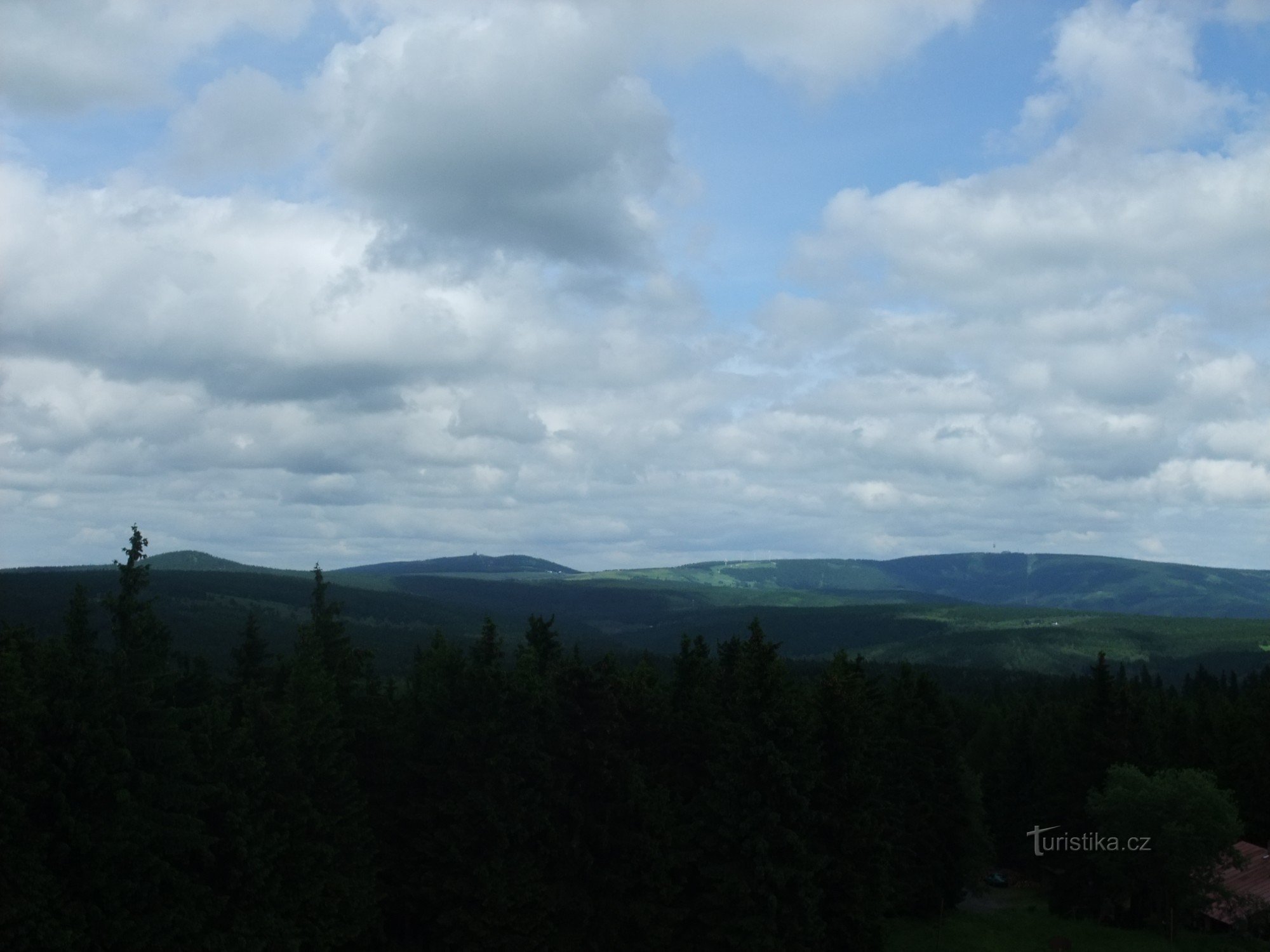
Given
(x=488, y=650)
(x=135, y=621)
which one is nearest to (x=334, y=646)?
(x=488, y=650)

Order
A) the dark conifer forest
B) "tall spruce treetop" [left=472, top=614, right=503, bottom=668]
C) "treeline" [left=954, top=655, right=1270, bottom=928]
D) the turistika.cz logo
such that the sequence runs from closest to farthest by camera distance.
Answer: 1. the dark conifer forest
2. "tall spruce treetop" [left=472, top=614, right=503, bottom=668]
3. "treeline" [left=954, top=655, right=1270, bottom=928]
4. the turistika.cz logo

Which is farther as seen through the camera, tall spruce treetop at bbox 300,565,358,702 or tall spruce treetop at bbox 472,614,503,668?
tall spruce treetop at bbox 300,565,358,702

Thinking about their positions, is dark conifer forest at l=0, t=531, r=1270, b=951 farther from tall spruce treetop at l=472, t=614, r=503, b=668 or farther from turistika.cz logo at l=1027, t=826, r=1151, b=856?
turistika.cz logo at l=1027, t=826, r=1151, b=856

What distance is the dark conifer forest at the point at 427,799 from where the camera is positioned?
39.3 meters

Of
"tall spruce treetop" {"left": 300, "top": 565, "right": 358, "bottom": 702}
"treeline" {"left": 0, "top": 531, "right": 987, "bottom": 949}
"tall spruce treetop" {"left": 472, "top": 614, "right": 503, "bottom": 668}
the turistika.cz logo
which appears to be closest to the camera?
"treeline" {"left": 0, "top": 531, "right": 987, "bottom": 949}

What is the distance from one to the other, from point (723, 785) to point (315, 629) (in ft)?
82.1

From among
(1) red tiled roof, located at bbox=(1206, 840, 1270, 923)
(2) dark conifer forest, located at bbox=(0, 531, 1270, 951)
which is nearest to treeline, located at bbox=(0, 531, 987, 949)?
(2) dark conifer forest, located at bbox=(0, 531, 1270, 951)

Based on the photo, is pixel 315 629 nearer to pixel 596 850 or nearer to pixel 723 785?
pixel 596 850

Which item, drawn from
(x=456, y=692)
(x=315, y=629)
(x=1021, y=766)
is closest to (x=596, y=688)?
(x=456, y=692)

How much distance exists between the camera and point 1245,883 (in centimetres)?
7969

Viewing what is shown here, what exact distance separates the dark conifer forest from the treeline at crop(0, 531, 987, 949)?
0.41ft

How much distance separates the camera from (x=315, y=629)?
61656 millimetres

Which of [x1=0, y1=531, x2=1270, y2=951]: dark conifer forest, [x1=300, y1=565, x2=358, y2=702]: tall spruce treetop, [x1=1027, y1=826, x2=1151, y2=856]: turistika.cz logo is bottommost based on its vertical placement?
[x1=1027, y1=826, x2=1151, y2=856]: turistika.cz logo

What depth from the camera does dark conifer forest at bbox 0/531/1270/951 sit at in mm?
39344
